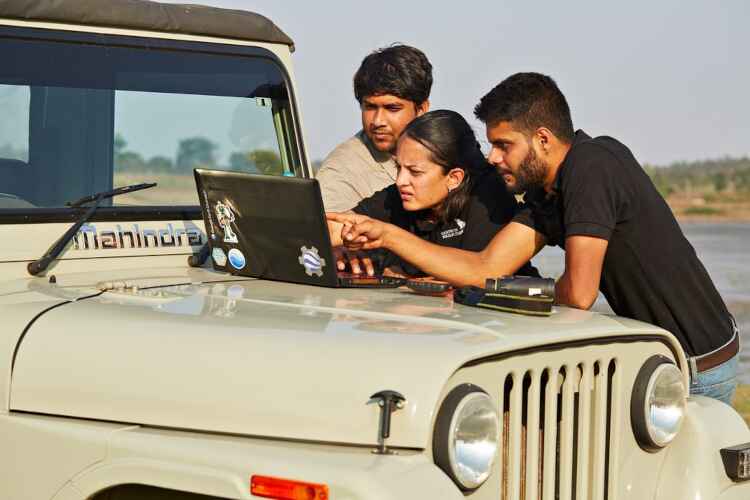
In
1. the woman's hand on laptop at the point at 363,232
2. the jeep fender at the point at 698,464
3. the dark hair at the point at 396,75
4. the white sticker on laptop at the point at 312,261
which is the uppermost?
the dark hair at the point at 396,75

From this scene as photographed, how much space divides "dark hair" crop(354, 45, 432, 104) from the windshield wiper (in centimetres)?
138

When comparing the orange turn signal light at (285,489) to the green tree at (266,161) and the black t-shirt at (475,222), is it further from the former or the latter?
the green tree at (266,161)

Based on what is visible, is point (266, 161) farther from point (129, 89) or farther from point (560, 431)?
point (560, 431)

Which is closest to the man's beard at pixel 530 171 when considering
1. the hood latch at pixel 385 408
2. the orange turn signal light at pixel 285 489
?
the hood latch at pixel 385 408

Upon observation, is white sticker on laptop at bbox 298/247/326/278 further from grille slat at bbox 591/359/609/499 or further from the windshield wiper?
grille slat at bbox 591/359/609/499

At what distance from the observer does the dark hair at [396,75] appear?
16.8 ft

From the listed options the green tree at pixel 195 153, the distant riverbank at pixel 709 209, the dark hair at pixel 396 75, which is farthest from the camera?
the distant riverbank at pixel 709 209

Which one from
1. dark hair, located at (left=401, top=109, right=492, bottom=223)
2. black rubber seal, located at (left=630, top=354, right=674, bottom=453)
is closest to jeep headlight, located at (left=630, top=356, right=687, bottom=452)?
black rubber seal, located at (left=630, top=354, right=674, bottom=453)

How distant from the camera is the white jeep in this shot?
278 centimetres

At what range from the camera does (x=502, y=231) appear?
4.30 m

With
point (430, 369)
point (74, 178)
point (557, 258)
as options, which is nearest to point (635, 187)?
point (430, 369)

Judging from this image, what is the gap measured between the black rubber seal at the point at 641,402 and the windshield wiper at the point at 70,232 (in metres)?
1.69

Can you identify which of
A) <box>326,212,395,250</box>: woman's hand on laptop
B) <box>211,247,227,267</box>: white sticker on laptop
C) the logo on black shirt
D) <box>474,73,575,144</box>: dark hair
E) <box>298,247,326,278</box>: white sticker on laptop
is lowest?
<box>298,247,326,278</box>: white sticker on laptop

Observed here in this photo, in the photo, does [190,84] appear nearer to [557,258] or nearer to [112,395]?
[112,395]
